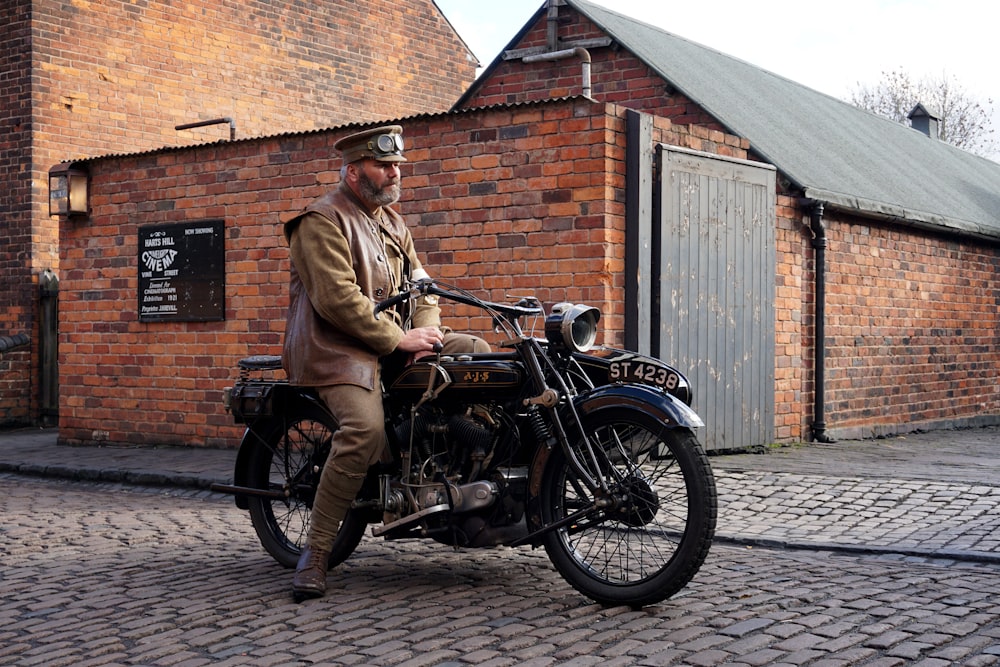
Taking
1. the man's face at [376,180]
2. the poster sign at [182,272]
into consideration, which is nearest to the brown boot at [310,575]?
the man's face at [376,180]

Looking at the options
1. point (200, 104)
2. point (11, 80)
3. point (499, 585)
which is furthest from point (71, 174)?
point (499, 585)

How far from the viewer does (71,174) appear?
11914 mm

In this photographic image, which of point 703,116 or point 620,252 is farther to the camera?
point 703,116

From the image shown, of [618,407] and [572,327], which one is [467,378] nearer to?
[572,327]

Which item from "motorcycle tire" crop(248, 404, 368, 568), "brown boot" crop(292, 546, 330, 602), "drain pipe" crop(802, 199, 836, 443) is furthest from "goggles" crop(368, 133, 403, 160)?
"drain pipe" crop(802, 199, 836, 443)

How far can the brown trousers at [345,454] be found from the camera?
207 inches

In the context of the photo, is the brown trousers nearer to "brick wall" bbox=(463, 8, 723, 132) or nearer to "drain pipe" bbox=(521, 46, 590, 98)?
"drain pipe" bbox=(521, 46, 590, 98)

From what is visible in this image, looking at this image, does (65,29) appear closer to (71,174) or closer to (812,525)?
(71,174)

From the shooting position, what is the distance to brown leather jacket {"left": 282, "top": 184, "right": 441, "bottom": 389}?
5.31 metres

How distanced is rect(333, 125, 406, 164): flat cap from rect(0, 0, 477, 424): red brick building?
9.56 metres

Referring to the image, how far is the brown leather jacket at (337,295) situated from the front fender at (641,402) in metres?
0.89

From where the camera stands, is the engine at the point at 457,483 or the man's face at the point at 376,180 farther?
the man's face at the point at 376,180

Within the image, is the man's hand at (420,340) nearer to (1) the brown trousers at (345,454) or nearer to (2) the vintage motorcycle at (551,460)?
(2) the vintage motorcycle at (551,460)

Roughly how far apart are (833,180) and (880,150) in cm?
458
